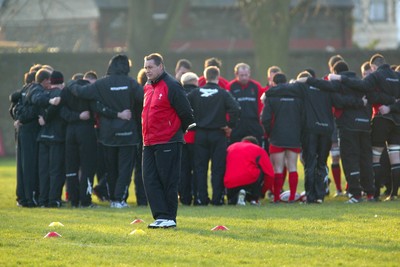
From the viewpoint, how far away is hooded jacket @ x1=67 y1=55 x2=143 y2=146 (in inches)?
664

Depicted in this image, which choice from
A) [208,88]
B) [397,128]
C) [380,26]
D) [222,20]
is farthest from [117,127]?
[380,26]

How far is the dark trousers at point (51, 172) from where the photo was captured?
17.6 m

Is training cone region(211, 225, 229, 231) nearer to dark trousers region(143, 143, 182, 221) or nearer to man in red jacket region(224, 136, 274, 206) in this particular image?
dark trousers region(143, 143, 182, 221)

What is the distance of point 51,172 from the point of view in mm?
17688

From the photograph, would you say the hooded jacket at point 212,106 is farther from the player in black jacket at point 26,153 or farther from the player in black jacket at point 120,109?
the player in black jacket at point 26,153

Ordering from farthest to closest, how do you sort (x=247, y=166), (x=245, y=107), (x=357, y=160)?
(x=245, y=107), (x=357, y=160), (x=247, y=166)

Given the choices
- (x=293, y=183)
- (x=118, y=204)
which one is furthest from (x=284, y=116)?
(x=118, y=204)

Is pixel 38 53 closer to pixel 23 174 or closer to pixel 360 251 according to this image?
pixel 23 174

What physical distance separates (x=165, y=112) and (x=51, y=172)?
5.34 meters

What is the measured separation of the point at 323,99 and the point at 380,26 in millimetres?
61334

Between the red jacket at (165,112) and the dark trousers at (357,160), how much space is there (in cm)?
501

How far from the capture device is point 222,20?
1959 inches

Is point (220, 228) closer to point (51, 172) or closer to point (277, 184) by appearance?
point (277, 184)

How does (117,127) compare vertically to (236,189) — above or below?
above
